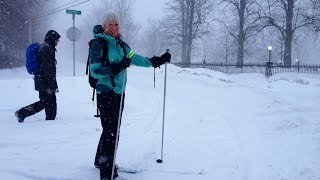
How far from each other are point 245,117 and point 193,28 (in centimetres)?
3443

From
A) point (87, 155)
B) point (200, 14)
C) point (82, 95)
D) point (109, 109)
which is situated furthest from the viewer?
point (200, 14)

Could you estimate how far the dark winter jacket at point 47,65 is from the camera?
27.2 feet

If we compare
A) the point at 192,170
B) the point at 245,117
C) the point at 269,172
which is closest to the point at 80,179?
the point at 192,170

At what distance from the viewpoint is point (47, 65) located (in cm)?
834

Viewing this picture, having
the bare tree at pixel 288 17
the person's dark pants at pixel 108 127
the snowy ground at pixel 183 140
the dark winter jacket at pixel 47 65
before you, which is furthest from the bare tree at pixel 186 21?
the person's dark pants at pixel 108 127

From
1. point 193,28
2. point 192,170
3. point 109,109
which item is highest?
point 193,28

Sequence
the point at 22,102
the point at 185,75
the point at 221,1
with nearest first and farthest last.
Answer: the point at 22,102
the point at 185,75
the point at 221,1

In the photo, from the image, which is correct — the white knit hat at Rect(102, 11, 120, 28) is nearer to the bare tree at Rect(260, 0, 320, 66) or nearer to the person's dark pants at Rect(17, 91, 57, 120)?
the person's dark pants at Rect(17, 91, 57, 120)

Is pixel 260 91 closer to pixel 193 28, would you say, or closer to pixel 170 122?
pixel 170 122

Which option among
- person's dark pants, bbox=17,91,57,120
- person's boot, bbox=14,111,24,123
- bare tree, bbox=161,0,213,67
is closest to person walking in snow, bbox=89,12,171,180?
person's dark pants, bbox=17,91,57,120

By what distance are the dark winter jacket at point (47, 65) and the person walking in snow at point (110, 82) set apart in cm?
358

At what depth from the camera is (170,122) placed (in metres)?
8.97

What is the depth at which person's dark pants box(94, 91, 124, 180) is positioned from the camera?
4.95 metres

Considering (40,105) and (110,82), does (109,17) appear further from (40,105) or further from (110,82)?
(40,105)
